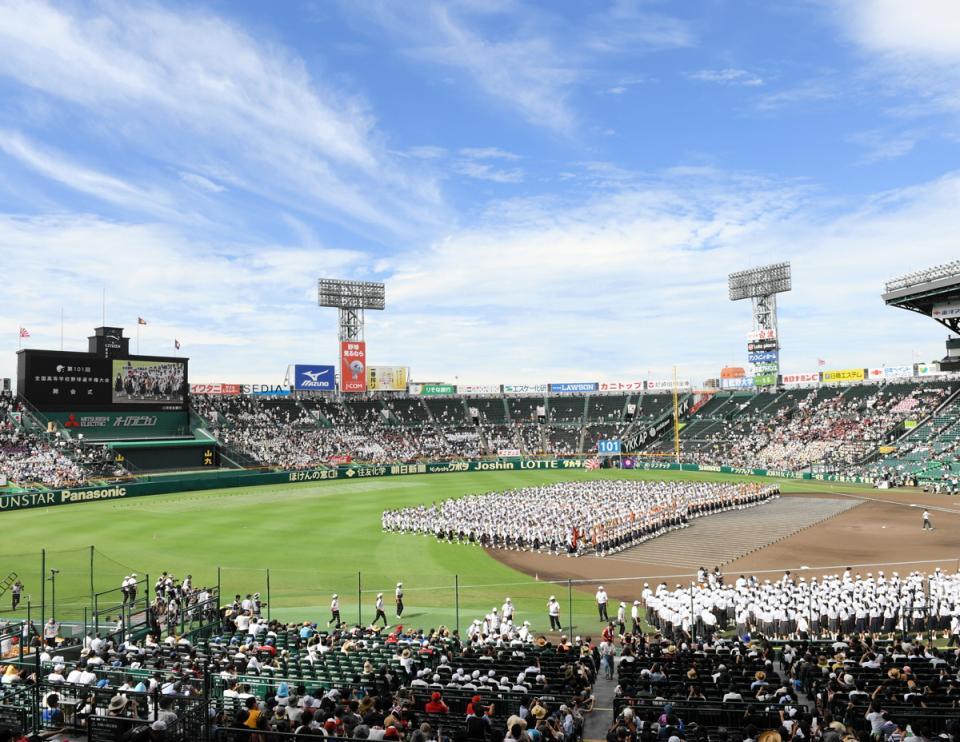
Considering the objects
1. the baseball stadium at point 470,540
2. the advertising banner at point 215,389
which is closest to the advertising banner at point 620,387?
the baseball stadium at point 470,540

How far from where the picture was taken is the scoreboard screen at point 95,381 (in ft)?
207

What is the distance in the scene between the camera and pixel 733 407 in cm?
8988

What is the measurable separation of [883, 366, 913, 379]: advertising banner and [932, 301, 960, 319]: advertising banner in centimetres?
5640

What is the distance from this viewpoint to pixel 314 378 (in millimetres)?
85375

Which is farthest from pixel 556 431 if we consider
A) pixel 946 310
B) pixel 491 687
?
pixel 491 687

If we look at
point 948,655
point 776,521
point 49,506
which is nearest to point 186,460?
point 49,506

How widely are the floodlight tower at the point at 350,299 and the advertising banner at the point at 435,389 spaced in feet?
43.9

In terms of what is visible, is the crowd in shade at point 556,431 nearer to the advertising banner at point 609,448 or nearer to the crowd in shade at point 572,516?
the advertising banner at point 609,448

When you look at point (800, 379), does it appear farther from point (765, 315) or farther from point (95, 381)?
point (95, 381)

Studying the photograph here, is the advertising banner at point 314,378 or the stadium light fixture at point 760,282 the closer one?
the advertising banner at point 314,378

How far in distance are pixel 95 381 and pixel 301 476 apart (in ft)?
67.9

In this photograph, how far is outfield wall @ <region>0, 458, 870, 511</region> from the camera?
5200cm

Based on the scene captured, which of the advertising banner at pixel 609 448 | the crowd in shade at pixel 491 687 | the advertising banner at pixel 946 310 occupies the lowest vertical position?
the advertising banner at pixel 609 448

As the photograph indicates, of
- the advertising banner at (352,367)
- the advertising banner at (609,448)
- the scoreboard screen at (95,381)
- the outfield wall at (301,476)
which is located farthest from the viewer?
the advertising banner at (352,367)
